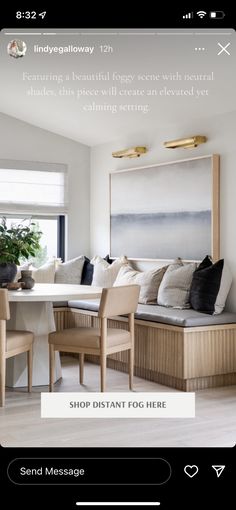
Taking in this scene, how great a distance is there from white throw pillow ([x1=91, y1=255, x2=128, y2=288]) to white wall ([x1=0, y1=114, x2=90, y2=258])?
0.56 meters

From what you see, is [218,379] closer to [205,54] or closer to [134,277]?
[134,277]

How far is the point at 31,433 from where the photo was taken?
2.48 m

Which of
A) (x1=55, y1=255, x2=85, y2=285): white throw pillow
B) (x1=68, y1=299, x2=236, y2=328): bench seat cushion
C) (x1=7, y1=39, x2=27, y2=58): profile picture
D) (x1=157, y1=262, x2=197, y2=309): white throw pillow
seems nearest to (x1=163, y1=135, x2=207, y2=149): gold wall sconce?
(x1=157, y1=262, x2=197, y2=309): white throw pillow

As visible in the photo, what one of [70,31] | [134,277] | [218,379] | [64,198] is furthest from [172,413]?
[64,198]

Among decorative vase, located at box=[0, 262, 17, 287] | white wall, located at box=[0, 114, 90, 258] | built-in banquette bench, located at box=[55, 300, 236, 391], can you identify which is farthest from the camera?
white wall, located at box=[0, 114, 90, 258]

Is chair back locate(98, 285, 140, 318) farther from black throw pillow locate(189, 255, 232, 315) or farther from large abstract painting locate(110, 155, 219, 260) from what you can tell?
large abstract painting locate(110, 155, 219, 260)

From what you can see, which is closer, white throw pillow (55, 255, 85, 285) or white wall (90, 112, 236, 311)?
white wall (90, 112, 236, 311)

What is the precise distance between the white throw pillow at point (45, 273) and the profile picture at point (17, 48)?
4.10 m
